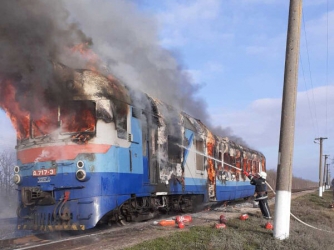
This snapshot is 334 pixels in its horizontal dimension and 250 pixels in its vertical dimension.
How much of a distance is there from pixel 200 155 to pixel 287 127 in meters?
5.85

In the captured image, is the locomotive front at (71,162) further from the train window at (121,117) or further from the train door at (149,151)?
the train door at (149,151)

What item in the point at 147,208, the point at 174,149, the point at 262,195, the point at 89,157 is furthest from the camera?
the point at 174,149

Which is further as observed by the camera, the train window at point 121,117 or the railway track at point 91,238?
the train window at point 121,117

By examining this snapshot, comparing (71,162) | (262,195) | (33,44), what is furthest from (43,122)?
(262,195)

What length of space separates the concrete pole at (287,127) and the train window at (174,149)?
376 centimetres

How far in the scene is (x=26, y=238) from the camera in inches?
356

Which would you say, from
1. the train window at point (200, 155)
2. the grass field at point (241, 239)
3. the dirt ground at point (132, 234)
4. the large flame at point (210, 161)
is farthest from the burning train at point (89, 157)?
the large flame at point (210, 161)

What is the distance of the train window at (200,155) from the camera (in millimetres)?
14327

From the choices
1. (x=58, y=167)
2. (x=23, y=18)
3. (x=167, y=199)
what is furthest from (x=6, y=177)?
(x=23, y=18)

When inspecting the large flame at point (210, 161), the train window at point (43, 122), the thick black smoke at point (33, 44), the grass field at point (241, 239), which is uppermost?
the thick black smoke at point (33, 44)

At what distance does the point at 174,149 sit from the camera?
40.6 feet

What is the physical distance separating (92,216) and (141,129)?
2.77 meters

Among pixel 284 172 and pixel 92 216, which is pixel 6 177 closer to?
pixel 92 216

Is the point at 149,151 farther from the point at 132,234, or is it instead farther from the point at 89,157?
the point at 132,234
